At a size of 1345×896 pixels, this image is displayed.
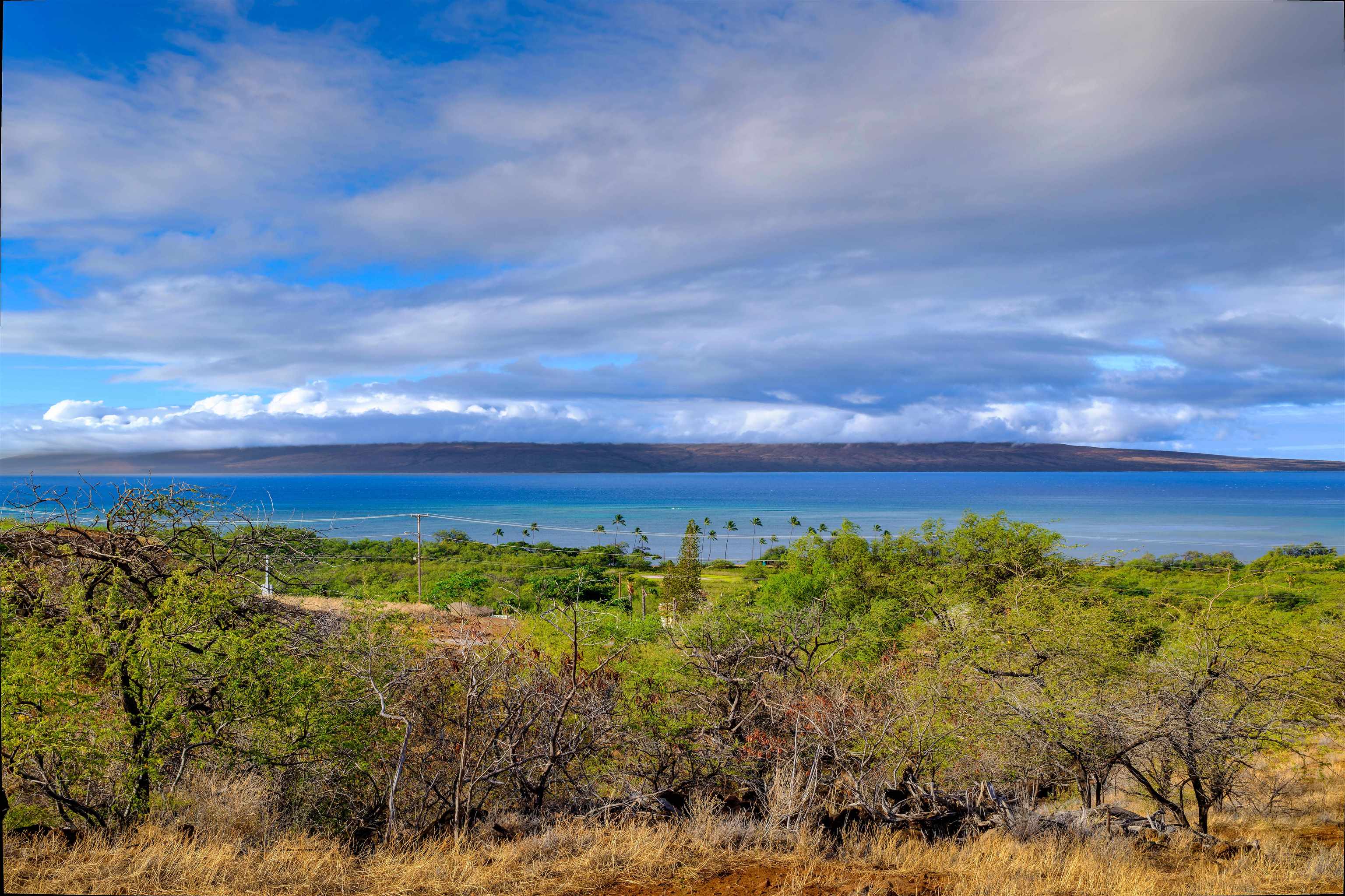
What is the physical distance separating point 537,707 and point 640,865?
2.26 meters

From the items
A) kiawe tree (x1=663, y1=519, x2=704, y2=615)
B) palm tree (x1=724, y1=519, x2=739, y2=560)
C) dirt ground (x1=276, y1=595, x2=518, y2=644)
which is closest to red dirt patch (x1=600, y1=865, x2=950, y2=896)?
dirt ground (x1=276, y1=595, x2=518, y2=644)

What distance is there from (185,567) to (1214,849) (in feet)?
34.5

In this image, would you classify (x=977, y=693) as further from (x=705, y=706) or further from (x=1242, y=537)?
(x=1242, y=537)

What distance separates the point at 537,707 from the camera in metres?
8.34

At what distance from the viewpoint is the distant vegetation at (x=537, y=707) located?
6648 mm

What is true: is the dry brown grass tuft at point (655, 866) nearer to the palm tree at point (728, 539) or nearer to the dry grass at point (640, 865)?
the dry grass at point (640, 865)

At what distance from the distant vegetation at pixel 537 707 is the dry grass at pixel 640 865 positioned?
0.33 metres

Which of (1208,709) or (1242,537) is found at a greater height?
(1208,709)

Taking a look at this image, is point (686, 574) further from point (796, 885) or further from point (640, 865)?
point (796, 885)

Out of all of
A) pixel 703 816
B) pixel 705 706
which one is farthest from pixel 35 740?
pixel 705 706

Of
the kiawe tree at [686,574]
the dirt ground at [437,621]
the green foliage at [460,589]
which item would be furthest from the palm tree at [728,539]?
the dirt ground at [437,621]

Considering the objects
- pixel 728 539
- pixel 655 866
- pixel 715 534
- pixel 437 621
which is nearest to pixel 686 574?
pixel 437 621

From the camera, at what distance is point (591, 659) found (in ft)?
42.9

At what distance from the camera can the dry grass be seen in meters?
5.58
